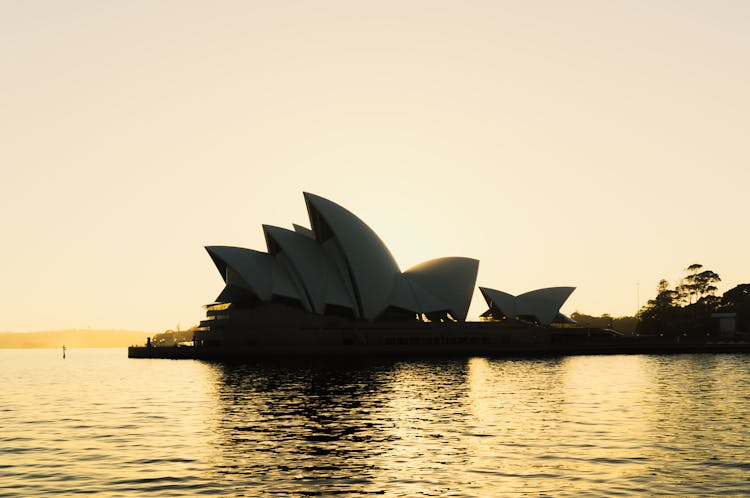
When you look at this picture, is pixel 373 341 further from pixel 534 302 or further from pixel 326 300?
pixel 534 302

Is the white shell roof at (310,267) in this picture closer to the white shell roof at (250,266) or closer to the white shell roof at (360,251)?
the white shell roof at (360,251)

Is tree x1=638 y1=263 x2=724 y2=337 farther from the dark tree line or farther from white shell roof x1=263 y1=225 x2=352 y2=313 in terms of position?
white shell roof x1=263 y1=225 x2=352 y2=313

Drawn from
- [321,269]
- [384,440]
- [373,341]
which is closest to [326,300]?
[321,269]

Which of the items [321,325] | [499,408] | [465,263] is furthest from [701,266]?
[499,408]

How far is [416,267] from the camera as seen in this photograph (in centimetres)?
13412

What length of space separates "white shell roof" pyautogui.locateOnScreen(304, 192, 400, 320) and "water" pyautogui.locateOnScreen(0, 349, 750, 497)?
5027cm

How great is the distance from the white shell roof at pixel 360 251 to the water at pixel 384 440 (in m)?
50.3

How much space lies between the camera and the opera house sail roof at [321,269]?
113000mm

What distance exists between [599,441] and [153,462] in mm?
17769

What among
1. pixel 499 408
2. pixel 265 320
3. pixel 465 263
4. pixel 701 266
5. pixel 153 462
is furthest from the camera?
pixel 701 266

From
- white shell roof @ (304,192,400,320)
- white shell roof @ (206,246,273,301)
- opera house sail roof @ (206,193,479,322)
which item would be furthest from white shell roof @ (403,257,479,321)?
white shell roof @ (206,246,273,301)

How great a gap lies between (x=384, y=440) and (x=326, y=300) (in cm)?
8310

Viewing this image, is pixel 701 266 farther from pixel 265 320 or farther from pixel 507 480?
pixel 507 480

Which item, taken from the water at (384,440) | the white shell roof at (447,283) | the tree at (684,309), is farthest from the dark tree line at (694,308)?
the water at (384,440)
